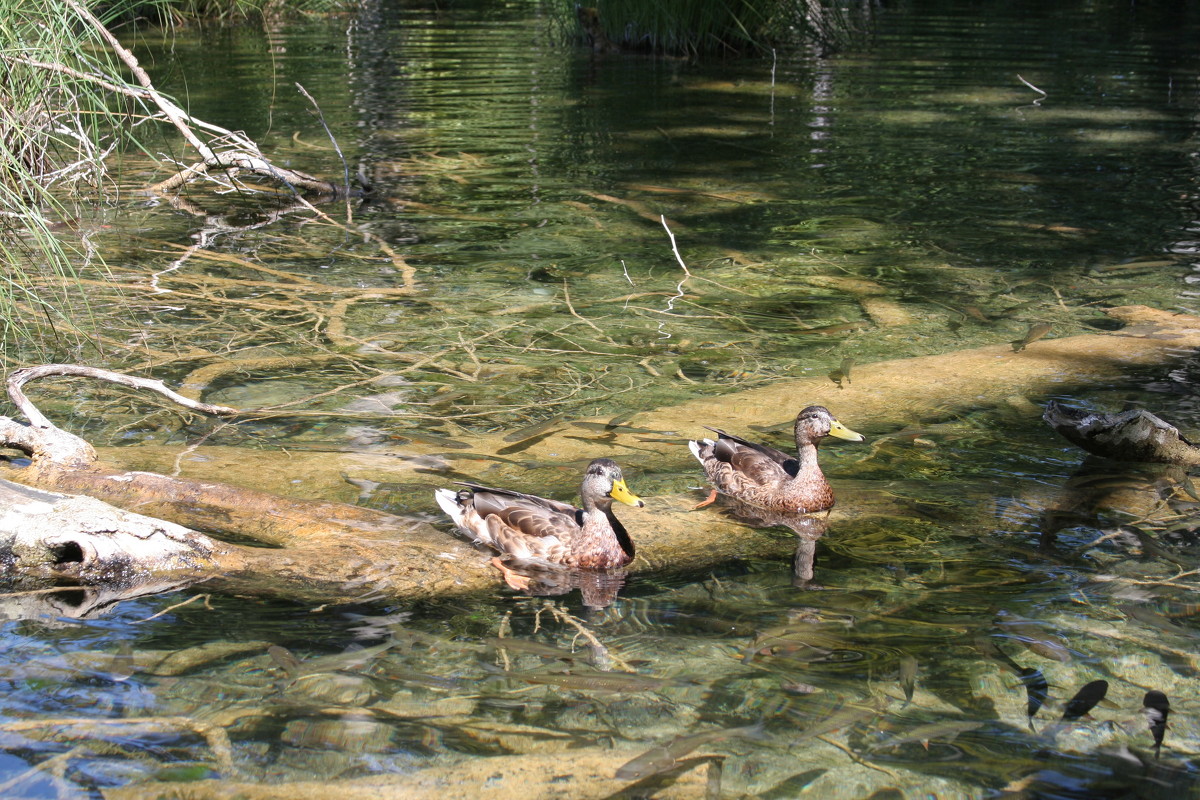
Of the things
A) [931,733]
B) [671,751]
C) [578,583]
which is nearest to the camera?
[671,751]

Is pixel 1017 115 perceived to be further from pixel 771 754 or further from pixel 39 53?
pixel 771 754

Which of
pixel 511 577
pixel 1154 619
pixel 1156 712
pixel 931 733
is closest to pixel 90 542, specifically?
pixel 511 577

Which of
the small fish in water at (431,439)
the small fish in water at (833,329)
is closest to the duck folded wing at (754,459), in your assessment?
the small fish in water at (431,439)

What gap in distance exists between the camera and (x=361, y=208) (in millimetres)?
11320

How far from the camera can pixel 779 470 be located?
548cm

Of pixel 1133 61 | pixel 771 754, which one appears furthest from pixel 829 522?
pixel 1133 61

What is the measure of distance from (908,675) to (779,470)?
175cm

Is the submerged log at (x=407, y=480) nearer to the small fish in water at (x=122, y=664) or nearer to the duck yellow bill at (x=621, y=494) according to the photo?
the duck yellow bill at (x=621, y=494)

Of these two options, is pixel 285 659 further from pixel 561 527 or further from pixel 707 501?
pixel 707 501

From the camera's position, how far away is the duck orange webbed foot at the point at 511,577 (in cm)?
468

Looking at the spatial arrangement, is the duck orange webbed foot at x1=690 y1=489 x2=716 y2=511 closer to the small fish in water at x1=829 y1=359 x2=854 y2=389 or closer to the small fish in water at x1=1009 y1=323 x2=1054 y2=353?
the small fish in water at x1=829 y1=359 x2=854 y2=389

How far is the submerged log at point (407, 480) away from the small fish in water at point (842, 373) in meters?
0.06

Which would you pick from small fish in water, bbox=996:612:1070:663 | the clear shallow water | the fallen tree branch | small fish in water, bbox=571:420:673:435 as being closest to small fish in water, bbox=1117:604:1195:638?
the clear shallow water

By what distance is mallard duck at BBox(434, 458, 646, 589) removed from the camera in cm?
480
